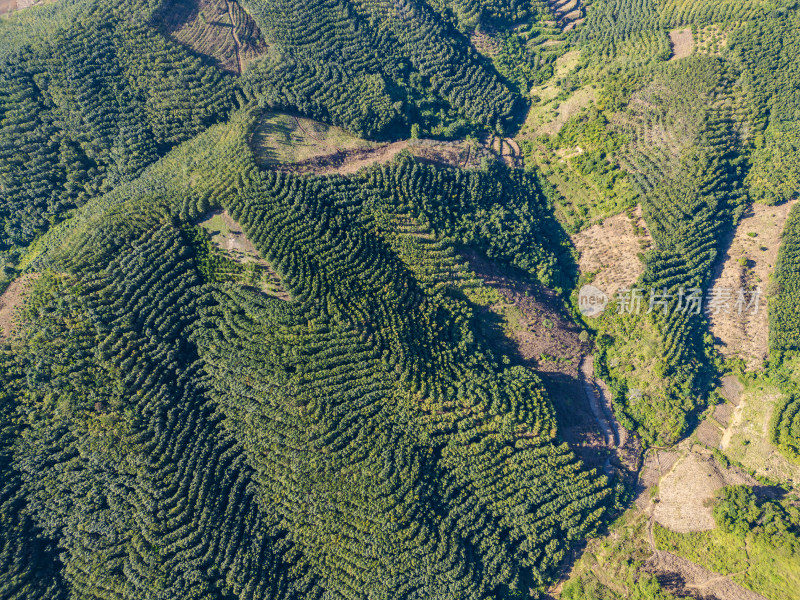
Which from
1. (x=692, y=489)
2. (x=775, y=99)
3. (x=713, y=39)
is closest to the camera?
(x=692, y=489)

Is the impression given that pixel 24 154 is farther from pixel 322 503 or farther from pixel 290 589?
pixel 290 589

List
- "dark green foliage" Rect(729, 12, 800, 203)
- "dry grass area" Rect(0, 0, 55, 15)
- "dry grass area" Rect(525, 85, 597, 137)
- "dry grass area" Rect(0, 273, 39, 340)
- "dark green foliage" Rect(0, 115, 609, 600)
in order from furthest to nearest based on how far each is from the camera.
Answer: "dry grass area" Rect(0, 0, 55, 15) → "dry grass area" Rect(525, 85, 597, 137) → "dark green foliage" Rect(729, 12, 800, 203) → "dry grass area" Rect(0, 273, 39, 340) → "dark green foliage" Rect(0, 115, 609, 600)

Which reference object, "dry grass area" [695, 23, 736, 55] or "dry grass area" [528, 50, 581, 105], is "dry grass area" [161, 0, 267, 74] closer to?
"dry grass area" [528, 50, 581, 105]

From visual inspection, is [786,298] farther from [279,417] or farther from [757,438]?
[279,417]

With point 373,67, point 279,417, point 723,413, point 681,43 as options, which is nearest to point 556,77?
point 681,43

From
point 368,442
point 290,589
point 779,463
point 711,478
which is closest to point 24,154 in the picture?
point 368,442

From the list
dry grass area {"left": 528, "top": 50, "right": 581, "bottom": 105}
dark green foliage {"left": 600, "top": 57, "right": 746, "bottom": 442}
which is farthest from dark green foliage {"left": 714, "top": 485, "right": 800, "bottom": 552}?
dry grass area {"left": 528, "top": 50, "right": 581, "bottom": 105}
